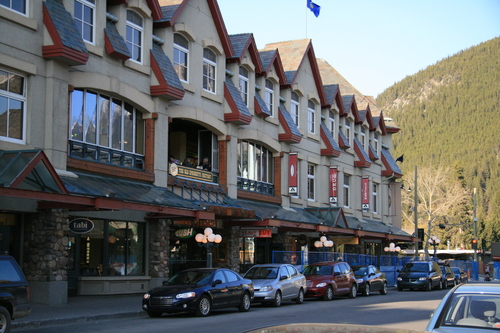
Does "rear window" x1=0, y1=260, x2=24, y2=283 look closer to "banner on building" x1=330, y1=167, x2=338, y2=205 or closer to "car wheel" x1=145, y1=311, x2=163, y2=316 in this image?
"car wheel" x1=145, y1=311, x2=163, y2=316

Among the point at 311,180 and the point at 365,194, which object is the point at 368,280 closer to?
the point at 311,180

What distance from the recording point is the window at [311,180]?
39097mm

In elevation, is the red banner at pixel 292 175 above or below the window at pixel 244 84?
below

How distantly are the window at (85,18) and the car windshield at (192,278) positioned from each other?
353 inches

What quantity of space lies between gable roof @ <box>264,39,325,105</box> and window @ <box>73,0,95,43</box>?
625 inches

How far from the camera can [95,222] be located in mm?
23281

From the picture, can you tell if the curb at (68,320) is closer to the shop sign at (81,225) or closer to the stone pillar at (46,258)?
the stone pillar at (46,258)

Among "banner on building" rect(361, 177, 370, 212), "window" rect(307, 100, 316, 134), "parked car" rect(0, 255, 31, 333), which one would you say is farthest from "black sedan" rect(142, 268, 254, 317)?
"banner on building" rect(361, 177, 370, 212)

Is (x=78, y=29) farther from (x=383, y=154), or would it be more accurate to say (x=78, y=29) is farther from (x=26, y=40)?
(x=383, y=154)

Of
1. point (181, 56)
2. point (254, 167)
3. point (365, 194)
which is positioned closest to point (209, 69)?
point (181, 56)

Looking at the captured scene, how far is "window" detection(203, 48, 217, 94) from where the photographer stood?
96.3ft

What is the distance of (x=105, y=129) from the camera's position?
23.5m

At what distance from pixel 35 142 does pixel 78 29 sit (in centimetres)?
445

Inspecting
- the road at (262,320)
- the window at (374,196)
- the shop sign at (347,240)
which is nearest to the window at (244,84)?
the shop sign at (347,240)
